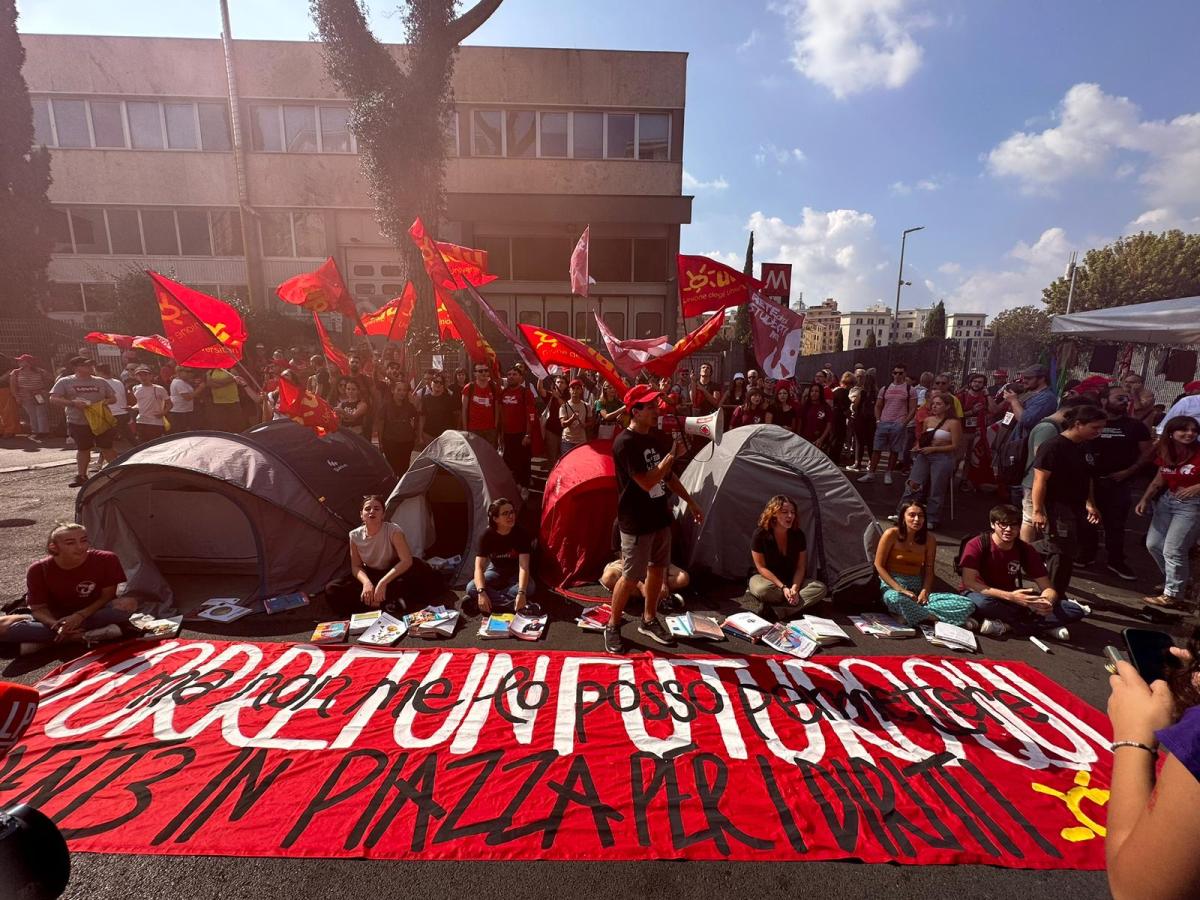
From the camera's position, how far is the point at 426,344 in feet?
57.5

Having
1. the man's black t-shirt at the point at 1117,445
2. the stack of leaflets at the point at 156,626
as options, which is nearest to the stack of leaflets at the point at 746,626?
the man's black t-shirt at the point at 1117,445

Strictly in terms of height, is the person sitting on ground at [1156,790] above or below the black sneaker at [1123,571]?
above

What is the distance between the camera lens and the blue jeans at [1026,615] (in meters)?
5.20

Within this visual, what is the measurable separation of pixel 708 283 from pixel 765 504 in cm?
448

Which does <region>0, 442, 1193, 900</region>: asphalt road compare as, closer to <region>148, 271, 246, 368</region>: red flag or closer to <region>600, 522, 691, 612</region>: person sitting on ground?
<region>600, 522, 691, 612</region>: person sitting on ground

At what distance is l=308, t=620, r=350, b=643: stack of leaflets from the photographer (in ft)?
16.1

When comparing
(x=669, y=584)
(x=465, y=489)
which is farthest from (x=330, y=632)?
(x=669, y=584)

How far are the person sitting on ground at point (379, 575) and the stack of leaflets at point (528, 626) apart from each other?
1111 mm

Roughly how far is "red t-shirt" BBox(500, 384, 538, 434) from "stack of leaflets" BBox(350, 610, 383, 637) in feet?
13.4

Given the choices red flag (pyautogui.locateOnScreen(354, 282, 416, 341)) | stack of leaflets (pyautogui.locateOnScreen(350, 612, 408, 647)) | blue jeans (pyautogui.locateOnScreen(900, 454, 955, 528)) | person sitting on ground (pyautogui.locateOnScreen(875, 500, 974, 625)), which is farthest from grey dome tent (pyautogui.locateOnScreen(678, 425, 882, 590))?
red flag (pyautogui.locateOnScreen(354, 282, 416, 341))

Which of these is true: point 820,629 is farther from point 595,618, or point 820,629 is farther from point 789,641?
point 595,618

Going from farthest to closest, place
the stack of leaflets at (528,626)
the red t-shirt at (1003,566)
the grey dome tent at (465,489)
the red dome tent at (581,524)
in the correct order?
the grey dome tent at (465,489)
the red dome tent at (581,524)
the red t-shirt at (1003,566)
the stack of leaflets at (528,626)

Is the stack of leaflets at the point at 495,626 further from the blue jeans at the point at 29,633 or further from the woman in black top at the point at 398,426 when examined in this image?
the woman in black top at the point at 398,426

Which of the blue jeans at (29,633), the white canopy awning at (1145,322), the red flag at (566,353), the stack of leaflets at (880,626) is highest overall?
the white canopy awning at (1145,322)
